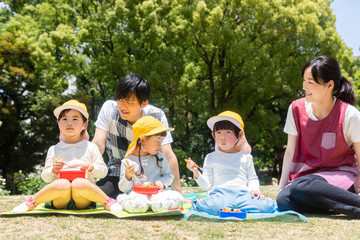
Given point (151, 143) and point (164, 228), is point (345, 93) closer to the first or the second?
point (151, 143)

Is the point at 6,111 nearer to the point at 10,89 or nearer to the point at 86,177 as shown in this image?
the point at 10,89

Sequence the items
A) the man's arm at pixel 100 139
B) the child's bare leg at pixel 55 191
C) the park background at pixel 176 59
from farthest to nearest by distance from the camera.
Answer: the park background at pixel 176 59, the man's arm at pixel 100 139, the child's bare leg at pixel 55 191

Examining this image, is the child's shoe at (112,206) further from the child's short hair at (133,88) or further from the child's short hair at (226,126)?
the child's short hair at (226,126)

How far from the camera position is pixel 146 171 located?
Answer: 3.98m

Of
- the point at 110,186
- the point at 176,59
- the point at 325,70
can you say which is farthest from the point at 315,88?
the point at 176,59

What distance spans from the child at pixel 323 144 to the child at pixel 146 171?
1.24 metres

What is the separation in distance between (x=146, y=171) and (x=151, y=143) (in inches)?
11.9

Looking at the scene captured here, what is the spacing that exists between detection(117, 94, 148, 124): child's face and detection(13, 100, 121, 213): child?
1.34 feet

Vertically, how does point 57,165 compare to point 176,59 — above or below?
below

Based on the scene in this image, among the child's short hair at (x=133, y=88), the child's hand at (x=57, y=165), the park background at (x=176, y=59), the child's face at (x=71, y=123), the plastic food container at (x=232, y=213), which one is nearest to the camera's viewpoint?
the plastic food container at (x=232, y=213)

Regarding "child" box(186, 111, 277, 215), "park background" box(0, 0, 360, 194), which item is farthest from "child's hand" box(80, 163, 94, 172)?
"park background" box(0, 0, 360, 194)

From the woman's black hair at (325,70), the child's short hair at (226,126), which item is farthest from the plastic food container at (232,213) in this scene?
the woman's black hair at (325,70)

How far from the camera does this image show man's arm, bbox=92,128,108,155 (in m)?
4.39

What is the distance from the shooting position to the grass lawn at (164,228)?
2910mm
